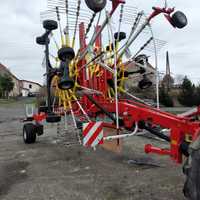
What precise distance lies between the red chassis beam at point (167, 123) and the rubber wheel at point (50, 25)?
212cm

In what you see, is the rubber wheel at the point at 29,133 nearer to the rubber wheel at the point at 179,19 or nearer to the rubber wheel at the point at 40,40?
the rubber wheel at the point at 40,40

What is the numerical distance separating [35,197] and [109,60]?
323 centimetres

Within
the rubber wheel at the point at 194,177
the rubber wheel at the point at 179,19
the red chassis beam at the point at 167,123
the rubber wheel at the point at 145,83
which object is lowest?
the rubber wheel at the point at 194,177

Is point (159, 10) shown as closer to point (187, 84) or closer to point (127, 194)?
point (127, 194)

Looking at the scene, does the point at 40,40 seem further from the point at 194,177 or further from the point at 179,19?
the point at 194,177

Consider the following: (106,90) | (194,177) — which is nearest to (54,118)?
(106,90)

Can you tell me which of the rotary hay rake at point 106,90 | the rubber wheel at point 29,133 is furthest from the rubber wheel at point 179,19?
the rubber wheel at point 29,133

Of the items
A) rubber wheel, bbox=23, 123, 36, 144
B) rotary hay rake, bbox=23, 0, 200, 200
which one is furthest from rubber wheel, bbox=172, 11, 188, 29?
rubber wheel, bbox=23, 123, 36, 144

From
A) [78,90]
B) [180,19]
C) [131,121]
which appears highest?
[180,19]

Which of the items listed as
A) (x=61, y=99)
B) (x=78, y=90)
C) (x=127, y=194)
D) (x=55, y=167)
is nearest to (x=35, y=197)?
(x=127, y=194)

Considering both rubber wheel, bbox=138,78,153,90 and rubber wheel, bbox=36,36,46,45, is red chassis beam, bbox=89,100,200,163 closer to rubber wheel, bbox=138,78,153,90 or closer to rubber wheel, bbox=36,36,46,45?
rubber wheel, bbox=138,78,153,90

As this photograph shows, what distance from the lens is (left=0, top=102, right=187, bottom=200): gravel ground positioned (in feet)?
13.3

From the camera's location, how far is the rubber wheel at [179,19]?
15.3 ft

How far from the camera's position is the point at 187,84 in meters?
27.0
